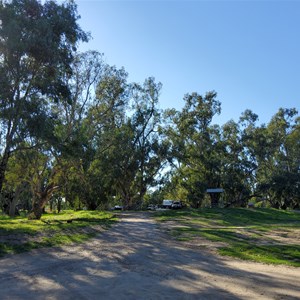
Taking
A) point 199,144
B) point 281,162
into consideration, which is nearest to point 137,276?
point 199,144

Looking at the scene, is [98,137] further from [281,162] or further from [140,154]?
A: [281,162]

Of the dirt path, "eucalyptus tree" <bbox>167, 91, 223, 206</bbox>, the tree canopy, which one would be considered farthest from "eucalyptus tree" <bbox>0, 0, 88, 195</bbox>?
"eucalyptus tree" <bbox>167, 91, 223, 206</bbox>

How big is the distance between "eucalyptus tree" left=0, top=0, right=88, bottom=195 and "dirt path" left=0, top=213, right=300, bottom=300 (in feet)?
26.2

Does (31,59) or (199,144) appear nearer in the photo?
(31,59)

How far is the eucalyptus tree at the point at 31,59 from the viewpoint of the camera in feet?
54.9

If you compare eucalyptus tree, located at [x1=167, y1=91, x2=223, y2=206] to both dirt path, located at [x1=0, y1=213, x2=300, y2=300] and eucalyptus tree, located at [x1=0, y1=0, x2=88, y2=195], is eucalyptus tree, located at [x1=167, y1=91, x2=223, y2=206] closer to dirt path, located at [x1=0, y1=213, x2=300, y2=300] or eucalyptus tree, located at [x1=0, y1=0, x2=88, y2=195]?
eucalyptus tree, located at [x1=0, y1=0, x2=88, y2=195]

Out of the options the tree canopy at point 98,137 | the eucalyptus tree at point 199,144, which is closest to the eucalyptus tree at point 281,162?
the tree canopy at point 98,137

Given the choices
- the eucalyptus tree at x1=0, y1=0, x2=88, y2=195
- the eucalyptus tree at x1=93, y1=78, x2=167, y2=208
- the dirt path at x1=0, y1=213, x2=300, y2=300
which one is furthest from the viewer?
the eucalyptus tree at x1=93, y1=78, x2=167, y2=208

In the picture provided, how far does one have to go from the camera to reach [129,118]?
147 ft

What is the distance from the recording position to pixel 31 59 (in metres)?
18.3

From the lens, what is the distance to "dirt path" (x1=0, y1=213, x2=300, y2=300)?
22.3 ft

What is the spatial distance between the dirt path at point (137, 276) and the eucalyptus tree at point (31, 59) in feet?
26.2

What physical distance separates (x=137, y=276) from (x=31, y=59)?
13921 millimetres

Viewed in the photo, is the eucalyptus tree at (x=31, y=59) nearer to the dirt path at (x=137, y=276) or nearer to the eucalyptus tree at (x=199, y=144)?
the dirt path at (x=137, y=276)
